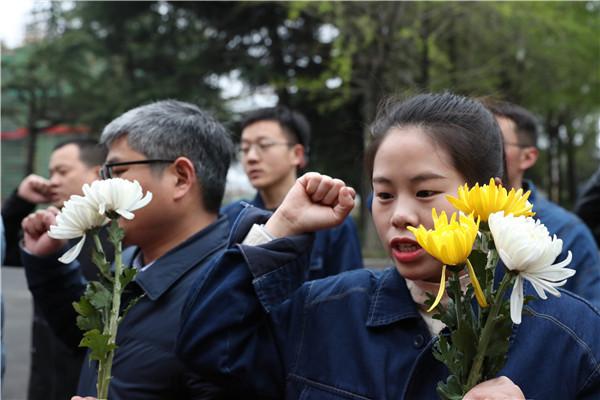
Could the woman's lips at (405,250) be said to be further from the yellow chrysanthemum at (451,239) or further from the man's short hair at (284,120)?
the man's short hair at (284,120)

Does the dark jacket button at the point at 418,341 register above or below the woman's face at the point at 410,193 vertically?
below

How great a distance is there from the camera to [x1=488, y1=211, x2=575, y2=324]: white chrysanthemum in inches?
48.7

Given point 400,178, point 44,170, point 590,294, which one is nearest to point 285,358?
point 400,178

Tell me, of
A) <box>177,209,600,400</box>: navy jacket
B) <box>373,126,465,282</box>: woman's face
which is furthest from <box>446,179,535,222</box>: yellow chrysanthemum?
<box>177,209,600,400</box>: navy jacket

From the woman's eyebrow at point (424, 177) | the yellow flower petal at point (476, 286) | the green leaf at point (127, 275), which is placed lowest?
the green leaf at point (127, 275)

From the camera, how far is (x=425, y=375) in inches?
64.4

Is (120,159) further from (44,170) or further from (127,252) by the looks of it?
(44,170)

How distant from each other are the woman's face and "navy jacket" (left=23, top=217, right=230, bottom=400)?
0.61m

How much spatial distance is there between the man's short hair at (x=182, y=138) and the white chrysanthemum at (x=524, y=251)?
1420 millimetres

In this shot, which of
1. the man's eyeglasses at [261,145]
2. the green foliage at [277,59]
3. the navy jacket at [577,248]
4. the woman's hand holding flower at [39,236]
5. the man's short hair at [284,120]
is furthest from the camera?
the green foliage at [277,59]

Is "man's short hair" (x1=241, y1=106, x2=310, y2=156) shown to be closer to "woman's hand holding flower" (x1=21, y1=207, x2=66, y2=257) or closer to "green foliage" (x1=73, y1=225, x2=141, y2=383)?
"woman's hand holding flower" (x1=21, y1=207, x2=66, y2=257)

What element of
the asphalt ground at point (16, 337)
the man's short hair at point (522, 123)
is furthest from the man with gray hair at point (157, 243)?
the man's short hair at point (522, 123)

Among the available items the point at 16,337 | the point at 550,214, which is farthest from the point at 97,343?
the point at 16,337

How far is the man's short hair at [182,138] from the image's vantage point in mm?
2457
